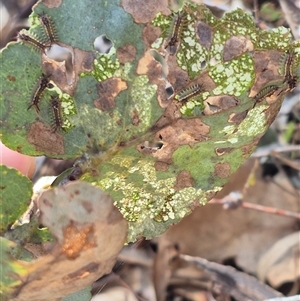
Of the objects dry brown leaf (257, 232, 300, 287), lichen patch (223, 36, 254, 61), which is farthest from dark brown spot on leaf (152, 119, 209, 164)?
dry brown leaf (257, 232, 300, 287)

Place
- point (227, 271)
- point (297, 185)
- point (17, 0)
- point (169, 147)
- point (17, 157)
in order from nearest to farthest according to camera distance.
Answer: point (169, 147)
point (17, 157)
point (227, 271)
point (297, 185)
point (17, 0)

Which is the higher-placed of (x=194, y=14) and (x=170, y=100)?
(x=194, y=14)

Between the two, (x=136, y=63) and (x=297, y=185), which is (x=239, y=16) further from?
(x=297, y=185)

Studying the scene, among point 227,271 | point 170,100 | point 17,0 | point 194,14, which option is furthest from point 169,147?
point 17,0

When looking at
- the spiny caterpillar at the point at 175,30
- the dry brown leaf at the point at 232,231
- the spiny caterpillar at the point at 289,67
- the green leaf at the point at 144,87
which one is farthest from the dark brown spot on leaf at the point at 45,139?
the dry brown leaf at the point at 232,231

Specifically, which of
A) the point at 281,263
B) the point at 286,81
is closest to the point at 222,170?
the point at 286,81

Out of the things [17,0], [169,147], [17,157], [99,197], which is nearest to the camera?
[99,197]

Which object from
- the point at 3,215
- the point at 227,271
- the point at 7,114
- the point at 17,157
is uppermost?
the point at 7,114

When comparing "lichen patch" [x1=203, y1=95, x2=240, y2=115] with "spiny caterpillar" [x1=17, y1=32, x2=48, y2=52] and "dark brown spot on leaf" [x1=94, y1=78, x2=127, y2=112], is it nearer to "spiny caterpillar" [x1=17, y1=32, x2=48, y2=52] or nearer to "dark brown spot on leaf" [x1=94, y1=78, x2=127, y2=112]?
"dark brown spot on leaf" [x1=94, y1=78, x2=127, y2=112]

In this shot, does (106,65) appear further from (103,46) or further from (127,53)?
(103,46)
